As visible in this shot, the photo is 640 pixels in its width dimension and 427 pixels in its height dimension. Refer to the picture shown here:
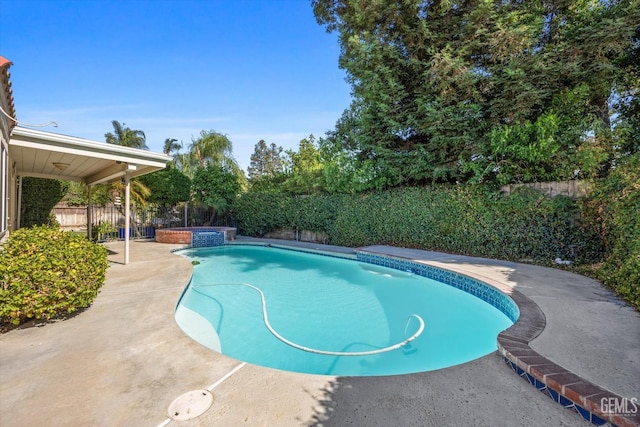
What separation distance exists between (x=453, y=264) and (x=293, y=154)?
1148cm

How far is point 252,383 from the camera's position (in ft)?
8.10

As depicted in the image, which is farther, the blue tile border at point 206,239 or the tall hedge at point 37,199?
the blue tile border at point 206,239

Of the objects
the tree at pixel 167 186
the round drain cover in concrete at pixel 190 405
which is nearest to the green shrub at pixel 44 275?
the round drain cover in concrete at pixel 190 405

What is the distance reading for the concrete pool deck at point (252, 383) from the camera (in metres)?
2.06

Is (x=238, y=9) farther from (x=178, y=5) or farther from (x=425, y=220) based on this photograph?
(x=425, y=220)

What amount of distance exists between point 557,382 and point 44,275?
5.54m

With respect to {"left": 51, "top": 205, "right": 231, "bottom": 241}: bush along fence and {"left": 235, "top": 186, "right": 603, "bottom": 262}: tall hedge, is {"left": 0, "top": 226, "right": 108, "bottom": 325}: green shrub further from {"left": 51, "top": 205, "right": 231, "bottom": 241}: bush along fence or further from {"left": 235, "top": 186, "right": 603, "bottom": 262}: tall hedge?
{"left": 51, "top": 205, "right": 231, "bottom": 241}: bush along fence

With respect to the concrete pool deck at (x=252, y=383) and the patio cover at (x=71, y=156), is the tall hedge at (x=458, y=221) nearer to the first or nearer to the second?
the concrete pool deck at (x=252, y=383)

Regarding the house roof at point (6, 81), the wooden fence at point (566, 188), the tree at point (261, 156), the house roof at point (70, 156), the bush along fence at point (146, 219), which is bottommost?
the bush along fence at point (146, 219)

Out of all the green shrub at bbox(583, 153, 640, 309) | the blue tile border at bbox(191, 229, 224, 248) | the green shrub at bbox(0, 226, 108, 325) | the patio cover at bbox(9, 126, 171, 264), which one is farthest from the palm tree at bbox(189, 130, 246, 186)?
the green shrub at bbox(583, 153, 640, 309)

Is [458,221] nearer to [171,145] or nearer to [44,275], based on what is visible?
[44,275]

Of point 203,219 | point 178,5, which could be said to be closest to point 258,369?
point 178,5

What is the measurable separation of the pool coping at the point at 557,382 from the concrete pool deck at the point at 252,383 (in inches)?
2.9

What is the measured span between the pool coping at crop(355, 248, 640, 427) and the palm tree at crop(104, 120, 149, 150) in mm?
31327
